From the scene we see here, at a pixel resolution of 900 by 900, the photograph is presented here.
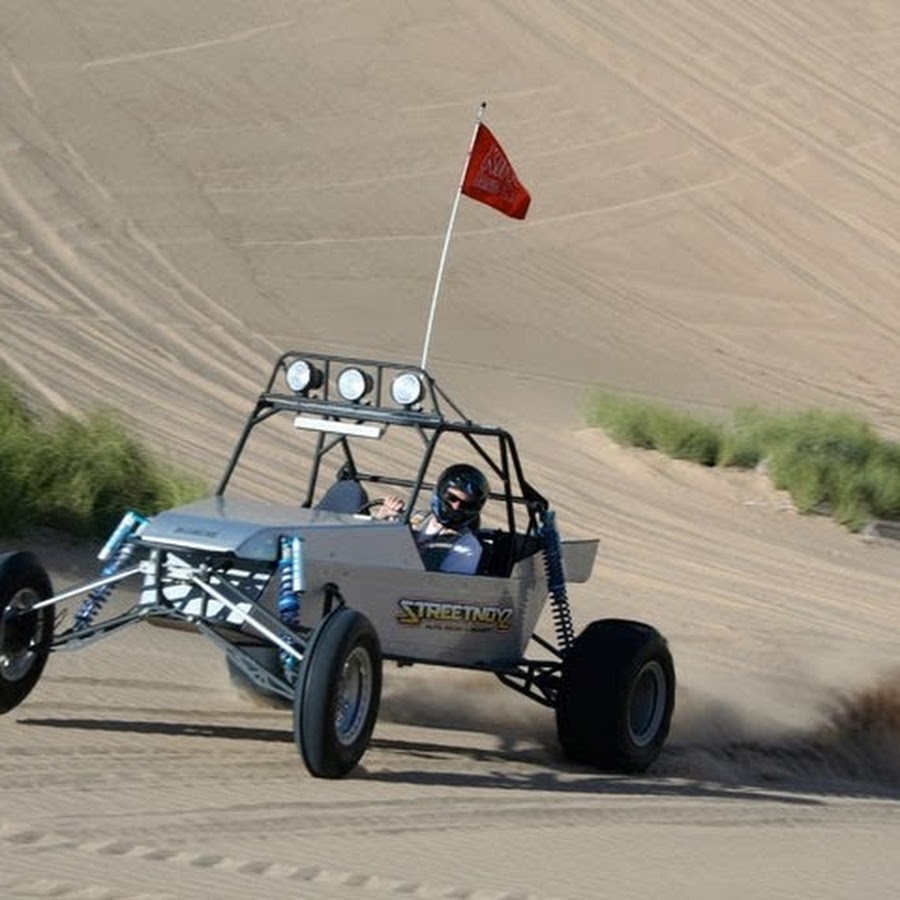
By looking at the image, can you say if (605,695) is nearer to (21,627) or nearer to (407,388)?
(407,388)

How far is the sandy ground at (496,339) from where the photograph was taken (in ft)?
27.8

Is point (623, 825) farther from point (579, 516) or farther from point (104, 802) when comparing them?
point (579, 516)

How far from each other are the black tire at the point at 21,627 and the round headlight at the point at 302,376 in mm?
1595

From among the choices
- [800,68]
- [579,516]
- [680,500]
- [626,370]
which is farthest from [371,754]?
[800,68]

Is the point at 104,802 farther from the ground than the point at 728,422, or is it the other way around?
the point at 728,422

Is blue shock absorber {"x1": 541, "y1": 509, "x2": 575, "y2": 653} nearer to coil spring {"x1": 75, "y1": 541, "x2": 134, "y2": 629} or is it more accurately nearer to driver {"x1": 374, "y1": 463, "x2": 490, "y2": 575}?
driver {"x1": 374, "y1": 463, "x2": 490, "y2": 575}

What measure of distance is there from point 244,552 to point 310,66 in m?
25.1

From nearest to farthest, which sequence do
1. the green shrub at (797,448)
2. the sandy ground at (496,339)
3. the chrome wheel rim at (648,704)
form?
the sandy ground at (496,339) → the chrome wheel rim at (648,704) → the green shrub at (797,448)

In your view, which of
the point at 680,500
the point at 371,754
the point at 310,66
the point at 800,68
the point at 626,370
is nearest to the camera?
the point at 371,754

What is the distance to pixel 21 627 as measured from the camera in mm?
9852

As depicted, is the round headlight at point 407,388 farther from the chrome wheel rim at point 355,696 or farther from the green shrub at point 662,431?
the green shrub at point 662,431

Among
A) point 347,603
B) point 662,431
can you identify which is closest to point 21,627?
point 347,603

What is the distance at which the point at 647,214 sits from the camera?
1247 inches

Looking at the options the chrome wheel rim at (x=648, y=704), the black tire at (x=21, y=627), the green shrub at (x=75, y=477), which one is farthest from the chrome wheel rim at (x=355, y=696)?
the green shrub at (x=75, y=477)
